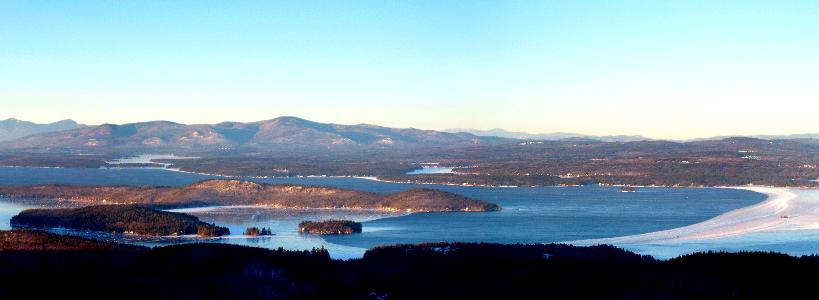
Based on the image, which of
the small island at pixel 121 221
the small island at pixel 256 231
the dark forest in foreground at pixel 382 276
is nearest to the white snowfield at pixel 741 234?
the dark forest in foreground at pixel 382 276

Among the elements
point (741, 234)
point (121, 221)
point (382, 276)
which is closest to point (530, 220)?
point (741, 234)

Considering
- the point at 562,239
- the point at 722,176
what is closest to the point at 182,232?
the point at 562,239

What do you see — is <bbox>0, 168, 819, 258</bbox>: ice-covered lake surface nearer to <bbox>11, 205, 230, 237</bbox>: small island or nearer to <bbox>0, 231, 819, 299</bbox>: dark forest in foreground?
<bbox>11, 205, 230, 237</bbox>: small island

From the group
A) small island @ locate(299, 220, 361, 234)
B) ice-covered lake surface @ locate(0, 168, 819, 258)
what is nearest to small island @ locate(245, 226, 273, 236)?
ice-covered lake surface @ locate(0, 168, 819, 258)

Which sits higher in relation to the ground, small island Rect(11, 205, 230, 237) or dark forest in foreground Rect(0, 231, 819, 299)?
dark forest in foreground Rect(0, 231, 819, 299)

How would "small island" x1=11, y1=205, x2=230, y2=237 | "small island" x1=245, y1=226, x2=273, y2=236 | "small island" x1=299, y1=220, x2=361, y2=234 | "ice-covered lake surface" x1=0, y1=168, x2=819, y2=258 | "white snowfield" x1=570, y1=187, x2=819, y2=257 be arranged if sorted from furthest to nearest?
"small island" x1=299, y1=220, x2=361, y2=234 < "small island" x1=11, y1=205, x2=230, y2=237 < "small island" x1=245, y1=226, x2=273, y2=236 < "ice-covered lake surface" x1=0, y1=168, x2=819, y2=258 < "white snowfield" x1=570, y1=187, x2=819, y2=257

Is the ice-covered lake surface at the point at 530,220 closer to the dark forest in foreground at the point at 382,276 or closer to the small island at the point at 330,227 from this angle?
the small island at the point at 330,227
